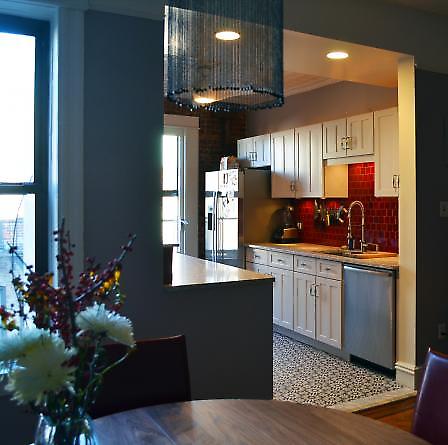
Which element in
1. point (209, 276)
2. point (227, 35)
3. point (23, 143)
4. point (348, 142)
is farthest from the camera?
point (348, 142)

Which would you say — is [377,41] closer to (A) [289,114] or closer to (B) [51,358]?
(A) [289,114]

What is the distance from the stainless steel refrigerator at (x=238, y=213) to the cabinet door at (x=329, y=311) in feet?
4.43

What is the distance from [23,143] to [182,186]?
13.9 ft

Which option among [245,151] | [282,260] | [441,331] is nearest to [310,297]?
[282,260]

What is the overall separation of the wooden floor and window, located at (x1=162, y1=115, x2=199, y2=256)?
3593 millimetres

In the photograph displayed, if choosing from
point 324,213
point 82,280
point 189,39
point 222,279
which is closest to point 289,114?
point 324,213

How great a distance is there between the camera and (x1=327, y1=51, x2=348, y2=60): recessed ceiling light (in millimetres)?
3785

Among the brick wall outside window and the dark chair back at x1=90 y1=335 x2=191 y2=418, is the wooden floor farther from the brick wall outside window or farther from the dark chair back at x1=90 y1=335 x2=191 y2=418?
the brick wall outside window

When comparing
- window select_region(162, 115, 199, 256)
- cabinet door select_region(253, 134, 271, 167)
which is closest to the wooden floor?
cabinet door select_region(253, 134, 271, 167)

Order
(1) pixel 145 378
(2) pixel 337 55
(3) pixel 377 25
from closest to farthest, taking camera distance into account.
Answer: (1) pixel 145 378 → (3) pixel 377 25 → (2) pixel 337 55

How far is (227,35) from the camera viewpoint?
61.9 inches

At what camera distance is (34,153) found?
2.58 metres

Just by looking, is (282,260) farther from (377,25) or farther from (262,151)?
(377,25)

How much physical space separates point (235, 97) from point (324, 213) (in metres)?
4.15
